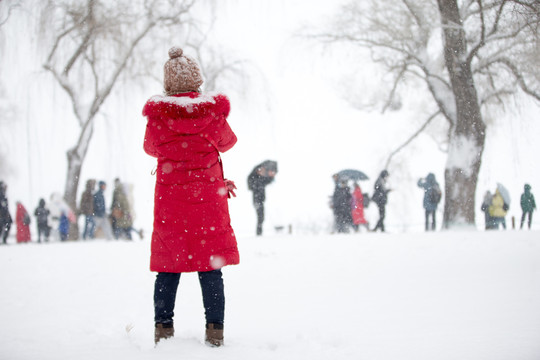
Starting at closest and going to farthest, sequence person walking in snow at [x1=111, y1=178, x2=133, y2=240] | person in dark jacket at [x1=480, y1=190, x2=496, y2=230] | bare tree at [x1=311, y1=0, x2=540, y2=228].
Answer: bare tree at [x1=311, y1=0, x2=540, y2=228], person walking in snow at [x1=111, y1=178, x2=133, y2=240], person in dark jacket at [x1=480, y1=190, x2=496, y2=230]

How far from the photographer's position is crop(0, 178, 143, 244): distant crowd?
34.4 feet

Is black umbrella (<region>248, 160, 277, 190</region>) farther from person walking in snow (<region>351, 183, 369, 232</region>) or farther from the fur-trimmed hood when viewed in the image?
the fur-trimmed hood

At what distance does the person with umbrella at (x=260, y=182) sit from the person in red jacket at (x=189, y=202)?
7.57m

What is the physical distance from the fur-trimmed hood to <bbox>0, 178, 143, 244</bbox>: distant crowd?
25.9 feet

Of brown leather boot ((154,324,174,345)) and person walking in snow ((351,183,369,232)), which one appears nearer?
brown leather boot ((154,324,174,345))

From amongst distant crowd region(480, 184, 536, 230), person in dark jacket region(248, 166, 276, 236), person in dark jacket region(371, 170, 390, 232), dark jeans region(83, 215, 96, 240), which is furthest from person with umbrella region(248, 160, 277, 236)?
distant crowd region(480, 184, 536, 230)

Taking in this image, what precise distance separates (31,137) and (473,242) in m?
6.75

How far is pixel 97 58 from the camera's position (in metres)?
7.46

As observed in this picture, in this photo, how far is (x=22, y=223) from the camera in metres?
13.1

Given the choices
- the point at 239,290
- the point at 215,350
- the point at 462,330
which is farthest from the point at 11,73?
the point at 462,330

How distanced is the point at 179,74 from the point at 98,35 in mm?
5168

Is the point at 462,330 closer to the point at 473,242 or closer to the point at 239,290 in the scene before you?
the point at 239,290

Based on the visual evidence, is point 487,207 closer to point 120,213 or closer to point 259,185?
point 259,185

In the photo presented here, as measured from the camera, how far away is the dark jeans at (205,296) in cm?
245
